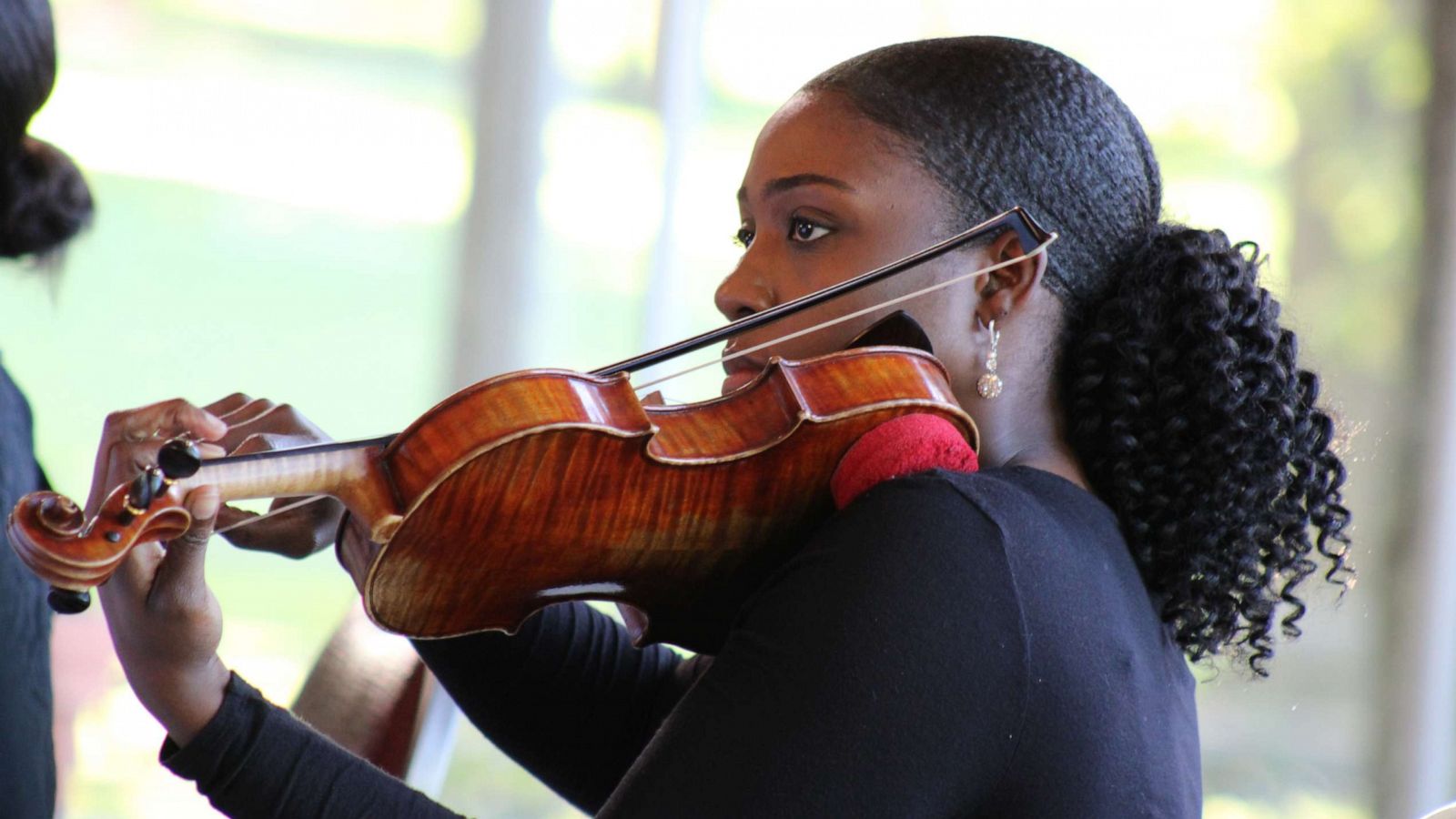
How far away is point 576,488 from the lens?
0.93 m

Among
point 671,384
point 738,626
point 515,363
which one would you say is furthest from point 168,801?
point 738,626

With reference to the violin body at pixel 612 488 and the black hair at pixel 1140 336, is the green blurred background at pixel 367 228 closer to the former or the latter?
the black hair at pixel 1140 336

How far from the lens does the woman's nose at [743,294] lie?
3.80ft

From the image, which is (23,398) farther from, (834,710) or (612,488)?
(834,710)

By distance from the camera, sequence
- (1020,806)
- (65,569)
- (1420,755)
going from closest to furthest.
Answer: (65,569) → (1020,806) → (1420,755)

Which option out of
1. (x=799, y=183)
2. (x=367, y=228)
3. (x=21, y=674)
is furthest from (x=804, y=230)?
(x=367, y=228)

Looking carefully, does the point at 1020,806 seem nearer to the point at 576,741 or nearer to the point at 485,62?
the point at 576,741

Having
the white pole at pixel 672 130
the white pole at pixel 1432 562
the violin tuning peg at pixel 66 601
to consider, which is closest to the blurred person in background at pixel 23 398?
the violin tuning peg at pixel 66 601

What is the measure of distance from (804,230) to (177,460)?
52cm

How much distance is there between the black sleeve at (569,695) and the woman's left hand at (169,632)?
354 mm

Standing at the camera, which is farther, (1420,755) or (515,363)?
(1420,755)

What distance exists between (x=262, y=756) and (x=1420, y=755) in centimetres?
226

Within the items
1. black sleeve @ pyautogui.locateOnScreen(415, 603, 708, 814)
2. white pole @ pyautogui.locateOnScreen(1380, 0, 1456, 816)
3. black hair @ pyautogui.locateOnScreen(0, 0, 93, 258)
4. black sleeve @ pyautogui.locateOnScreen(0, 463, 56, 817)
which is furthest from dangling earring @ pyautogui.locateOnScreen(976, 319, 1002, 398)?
white pole @ pyautogui.locateOnScreen(1380, 0, 1456, 816)

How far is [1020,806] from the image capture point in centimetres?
94
